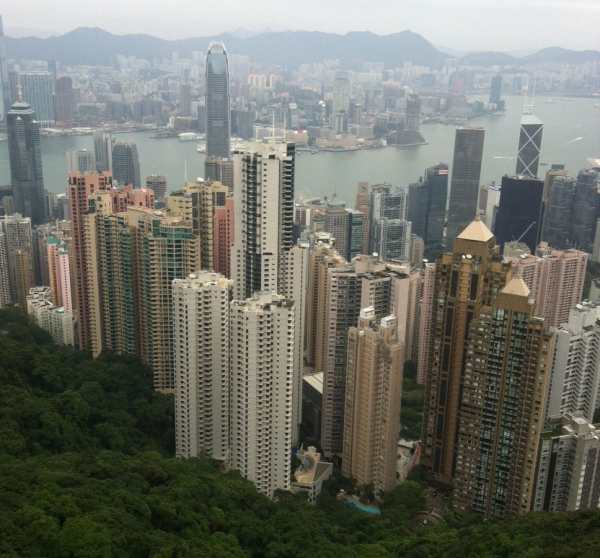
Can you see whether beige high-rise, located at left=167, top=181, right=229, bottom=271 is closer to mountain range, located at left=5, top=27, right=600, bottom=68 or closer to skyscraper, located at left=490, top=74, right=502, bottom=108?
mountain range, located at left=5, top=27, right=600, bottom=68

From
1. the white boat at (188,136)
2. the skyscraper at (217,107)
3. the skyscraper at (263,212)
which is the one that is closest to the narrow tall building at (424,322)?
the skyscraper at (263,212)

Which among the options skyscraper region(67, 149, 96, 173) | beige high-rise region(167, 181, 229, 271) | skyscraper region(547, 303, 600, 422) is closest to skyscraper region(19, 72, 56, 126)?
skyscraper region(67, 149, 96, 173)

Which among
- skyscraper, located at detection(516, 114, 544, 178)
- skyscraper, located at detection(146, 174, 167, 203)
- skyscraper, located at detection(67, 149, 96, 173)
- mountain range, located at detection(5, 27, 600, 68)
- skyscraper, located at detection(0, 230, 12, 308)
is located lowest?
skyscraper, located at detection(0, 230, 12, 308)

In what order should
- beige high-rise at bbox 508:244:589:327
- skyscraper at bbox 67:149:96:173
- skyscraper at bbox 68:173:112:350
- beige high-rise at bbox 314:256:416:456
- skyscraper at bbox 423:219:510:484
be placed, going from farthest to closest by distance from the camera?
skyscraper at bbox 67:149:96:173
beige high-rise at bbox 508:244:589:327
skyscraper at bbox 68:173:112:350
beige high-rise at bbox 314:256:416:456
skyscraper at bbox 423:219:510:484

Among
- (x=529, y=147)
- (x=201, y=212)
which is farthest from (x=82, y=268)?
(x=529, y=147)

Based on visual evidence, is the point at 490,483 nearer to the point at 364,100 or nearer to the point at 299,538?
the point at 299,538

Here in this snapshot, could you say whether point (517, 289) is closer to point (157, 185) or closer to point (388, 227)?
point (388, 227)

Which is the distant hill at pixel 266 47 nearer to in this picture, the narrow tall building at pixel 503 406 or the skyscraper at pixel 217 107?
the skyscraper at pixel 217 107
